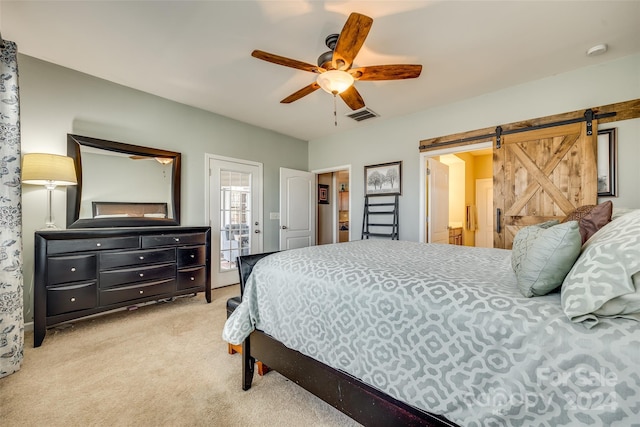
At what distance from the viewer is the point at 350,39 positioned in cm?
174

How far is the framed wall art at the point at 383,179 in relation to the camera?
4039 mm

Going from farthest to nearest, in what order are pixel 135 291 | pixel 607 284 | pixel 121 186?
pixel 121 186 → pixel 135 291 → pixel 607 284

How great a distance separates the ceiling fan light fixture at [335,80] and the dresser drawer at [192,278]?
2.54 metres

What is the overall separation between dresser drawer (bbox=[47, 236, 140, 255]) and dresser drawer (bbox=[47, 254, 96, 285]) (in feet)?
0.22

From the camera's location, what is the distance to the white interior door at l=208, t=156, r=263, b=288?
154 inches

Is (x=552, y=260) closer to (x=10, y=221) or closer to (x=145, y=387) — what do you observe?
(x=145, y=387)

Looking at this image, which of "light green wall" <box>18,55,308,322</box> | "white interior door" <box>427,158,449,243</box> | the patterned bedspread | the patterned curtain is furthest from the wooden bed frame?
"white interior door" <box>427,158,449,243</box>

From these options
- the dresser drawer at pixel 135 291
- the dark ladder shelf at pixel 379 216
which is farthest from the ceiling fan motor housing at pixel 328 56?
the dresser drawer at pixel 135 291

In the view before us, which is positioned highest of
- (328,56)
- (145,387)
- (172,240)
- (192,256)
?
(328,56)

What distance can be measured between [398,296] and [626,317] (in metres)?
0.63

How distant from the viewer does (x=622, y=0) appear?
1.83 metres

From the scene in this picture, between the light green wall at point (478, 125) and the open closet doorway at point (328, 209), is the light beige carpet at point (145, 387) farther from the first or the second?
the open closet doorway at point (328, 209)

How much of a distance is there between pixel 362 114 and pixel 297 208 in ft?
6.57

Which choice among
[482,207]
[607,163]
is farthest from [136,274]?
[482,207]
